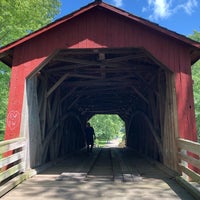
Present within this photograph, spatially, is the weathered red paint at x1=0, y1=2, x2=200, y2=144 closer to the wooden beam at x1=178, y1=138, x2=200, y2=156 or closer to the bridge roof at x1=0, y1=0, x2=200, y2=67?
the bridge roof at x1=0, y1=0, x2=200, y2=67

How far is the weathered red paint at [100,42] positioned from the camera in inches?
277

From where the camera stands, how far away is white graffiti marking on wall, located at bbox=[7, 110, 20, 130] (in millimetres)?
6917

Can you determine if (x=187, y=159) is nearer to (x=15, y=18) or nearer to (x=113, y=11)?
(x=113, y=11)

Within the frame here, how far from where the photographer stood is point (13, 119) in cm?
697

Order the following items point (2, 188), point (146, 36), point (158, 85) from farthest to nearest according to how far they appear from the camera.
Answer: point (158, 85) < point (146, 36) < point (2, 188)

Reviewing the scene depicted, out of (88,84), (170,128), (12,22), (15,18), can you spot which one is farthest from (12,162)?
(15,18)

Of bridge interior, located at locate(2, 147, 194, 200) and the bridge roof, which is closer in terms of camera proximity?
bridge interior, located at locate(2, 147, 194, 200)

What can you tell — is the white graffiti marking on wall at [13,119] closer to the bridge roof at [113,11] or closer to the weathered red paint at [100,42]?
the weathered red paint at [100,42]

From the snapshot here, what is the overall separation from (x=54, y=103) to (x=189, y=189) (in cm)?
671

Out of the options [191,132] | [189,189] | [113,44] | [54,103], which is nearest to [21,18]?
[54,103]

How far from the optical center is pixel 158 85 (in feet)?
29.8

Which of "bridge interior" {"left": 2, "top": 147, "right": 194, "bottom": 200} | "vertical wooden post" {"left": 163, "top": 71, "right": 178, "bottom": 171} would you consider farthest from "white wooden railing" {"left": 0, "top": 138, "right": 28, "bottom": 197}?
"vertical wooden post" {"left": 163, "top": 71, "right": 178, "bottom": 171}

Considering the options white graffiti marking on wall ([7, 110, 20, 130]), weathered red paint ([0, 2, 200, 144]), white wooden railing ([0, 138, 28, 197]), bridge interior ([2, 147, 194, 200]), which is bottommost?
bridge interior ([2, 147, 194, 200])

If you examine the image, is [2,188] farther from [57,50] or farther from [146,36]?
[146,36]
